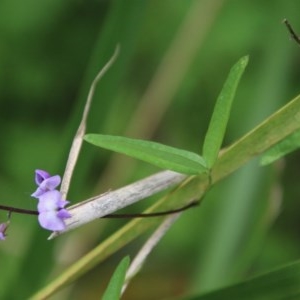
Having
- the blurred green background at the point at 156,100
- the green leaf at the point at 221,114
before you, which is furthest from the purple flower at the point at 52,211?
the blurred green background at the point at 156,100

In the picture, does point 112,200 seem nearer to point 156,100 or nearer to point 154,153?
point 154,153

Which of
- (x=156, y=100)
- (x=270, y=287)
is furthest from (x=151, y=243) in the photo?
(x=156, y=100)

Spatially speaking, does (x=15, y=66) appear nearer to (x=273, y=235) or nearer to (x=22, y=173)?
(x=22, y=173)

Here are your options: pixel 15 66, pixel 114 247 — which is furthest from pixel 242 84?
pixel 114 247

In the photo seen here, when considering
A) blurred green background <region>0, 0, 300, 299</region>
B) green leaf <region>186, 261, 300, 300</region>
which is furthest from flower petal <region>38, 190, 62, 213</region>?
blurred green background <region>0, 0, 300, 299</region>

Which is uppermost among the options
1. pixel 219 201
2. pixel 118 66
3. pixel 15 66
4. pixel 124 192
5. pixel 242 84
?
pixel 15 66

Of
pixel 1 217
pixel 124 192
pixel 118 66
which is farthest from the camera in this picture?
pixel 1 217

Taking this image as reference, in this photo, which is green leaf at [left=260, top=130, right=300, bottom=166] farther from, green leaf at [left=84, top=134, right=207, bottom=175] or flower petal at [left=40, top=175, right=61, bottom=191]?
flower petal at [left=40, top=175, right=61, bottom=191]
